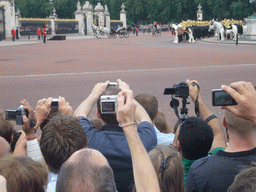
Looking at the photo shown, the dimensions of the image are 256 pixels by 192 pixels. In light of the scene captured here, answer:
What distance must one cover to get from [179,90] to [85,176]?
4.91 feet

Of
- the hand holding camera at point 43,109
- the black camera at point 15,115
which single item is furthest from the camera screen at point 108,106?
the hand holding camera at point 43,109

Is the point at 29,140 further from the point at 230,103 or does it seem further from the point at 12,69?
the point at 12,69

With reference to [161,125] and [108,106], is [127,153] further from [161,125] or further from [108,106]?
[161,125]

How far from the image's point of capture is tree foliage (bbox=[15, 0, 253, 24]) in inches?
2635

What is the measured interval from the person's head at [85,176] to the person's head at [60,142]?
2.30 feet

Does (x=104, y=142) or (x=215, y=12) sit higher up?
(x=215, y=12)

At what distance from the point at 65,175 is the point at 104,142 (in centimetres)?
117

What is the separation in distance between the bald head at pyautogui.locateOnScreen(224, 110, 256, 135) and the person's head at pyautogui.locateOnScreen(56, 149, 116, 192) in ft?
3.27

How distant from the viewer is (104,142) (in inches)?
117

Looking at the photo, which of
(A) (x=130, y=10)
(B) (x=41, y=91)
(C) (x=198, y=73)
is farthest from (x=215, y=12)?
(B) (x=41, y=91)

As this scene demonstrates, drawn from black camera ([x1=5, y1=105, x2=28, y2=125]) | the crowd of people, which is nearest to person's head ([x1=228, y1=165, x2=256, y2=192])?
the crowd of people

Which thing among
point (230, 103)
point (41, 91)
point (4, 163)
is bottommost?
point (41, 91)

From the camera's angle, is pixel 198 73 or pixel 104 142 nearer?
pixel 104 142

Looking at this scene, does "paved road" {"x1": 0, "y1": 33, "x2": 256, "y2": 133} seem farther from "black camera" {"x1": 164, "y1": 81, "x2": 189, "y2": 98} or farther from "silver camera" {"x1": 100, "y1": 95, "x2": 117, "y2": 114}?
"silver camera" {"x1": 100, "y1": 95, "x2": 117, "y2": 114}
